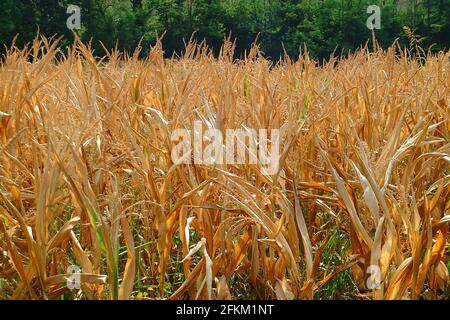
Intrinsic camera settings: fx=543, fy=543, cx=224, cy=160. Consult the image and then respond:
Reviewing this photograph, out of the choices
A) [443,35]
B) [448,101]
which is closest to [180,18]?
[443,35]

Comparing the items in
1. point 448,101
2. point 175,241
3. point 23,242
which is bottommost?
point 175,241

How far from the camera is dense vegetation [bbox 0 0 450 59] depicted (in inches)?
714

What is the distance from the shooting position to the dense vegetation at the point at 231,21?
18141 millimetres

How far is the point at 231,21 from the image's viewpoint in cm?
2470

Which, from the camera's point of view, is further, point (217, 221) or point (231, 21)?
point (231, 21)

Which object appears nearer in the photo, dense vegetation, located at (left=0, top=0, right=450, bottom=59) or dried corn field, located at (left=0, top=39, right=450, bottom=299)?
dried corn field, located at (left=0, top=39, right=450, bottom=299)

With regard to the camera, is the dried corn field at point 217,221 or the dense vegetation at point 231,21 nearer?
the dried corn field at point 217,221

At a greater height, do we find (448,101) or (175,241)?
(448,101)

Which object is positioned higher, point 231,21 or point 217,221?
point 231,21

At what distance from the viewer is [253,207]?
0.95 metres

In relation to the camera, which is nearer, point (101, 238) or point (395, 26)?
point (101, 238)
